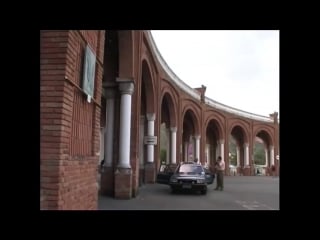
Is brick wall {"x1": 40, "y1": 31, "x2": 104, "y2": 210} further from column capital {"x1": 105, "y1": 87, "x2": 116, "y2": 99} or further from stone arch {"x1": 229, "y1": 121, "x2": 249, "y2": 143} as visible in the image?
stone arch {"x1": 229, "y1": 121, "x2": 249, "y2": 143}

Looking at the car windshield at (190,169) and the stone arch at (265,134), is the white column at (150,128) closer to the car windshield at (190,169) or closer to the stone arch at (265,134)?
the car windshield at (190,169)

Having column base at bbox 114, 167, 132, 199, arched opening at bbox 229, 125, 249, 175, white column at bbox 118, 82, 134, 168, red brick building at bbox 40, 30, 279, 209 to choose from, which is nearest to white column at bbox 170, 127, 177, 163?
red brick building at bbox 40, 30, 279, 209

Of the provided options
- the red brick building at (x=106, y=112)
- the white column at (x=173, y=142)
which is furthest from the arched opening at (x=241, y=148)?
the white column at (x=173, y=142)

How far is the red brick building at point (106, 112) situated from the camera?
5.04m

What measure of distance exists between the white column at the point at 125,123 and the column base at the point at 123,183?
0.22 metres

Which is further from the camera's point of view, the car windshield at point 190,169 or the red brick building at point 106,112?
the car windshield at point 190,169

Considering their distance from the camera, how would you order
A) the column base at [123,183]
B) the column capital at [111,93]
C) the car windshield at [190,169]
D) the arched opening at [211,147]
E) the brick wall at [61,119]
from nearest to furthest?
the brick wall at [61,119] → the column base at [123,183] → the column capital at [111,93] → the car windshield at [190,169] → the arched opening at [211,147]

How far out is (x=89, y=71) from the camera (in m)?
6.11

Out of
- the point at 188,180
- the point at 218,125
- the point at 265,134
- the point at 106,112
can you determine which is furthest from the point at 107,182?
the point at 265,134

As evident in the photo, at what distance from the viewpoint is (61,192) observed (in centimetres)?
497

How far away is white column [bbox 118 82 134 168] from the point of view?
46.2ft

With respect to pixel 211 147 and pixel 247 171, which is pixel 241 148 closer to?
pixel 247 171

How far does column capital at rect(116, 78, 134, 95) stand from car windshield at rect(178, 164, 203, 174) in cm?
534
